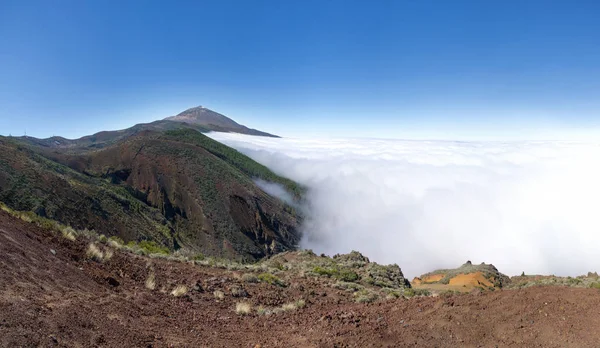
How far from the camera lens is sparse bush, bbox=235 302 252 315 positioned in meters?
9.89

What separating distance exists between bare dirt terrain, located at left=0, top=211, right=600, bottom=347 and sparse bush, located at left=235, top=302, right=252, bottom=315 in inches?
5.9

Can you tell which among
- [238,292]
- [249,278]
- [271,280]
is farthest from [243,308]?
[271,280]

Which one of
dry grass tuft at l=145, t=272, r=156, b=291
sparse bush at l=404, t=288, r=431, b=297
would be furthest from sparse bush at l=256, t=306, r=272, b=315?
sparse bush at l=404, t=288, r=431, b=297

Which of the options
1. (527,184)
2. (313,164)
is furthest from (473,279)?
(527,184)

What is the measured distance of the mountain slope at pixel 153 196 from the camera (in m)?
32.4

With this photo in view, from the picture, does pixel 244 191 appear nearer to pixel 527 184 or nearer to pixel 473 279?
pixel 473 279

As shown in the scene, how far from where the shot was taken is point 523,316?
6.92 m

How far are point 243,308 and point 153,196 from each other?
48160 mm

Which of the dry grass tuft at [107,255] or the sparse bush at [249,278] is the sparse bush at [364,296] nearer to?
the sparse bush at [249,278]

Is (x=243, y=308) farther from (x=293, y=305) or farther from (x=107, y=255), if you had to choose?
(x=107, y=255)

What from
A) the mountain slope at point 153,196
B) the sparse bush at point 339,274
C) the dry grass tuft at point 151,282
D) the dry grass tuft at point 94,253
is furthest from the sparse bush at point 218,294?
the mountain slope at point 153,196

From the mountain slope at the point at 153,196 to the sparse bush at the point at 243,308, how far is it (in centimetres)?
2671

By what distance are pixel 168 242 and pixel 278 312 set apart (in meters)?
33.7

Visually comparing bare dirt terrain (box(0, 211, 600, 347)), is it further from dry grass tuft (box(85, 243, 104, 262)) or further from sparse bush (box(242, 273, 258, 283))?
sparse bush (box(242, 273, 258, 283))
